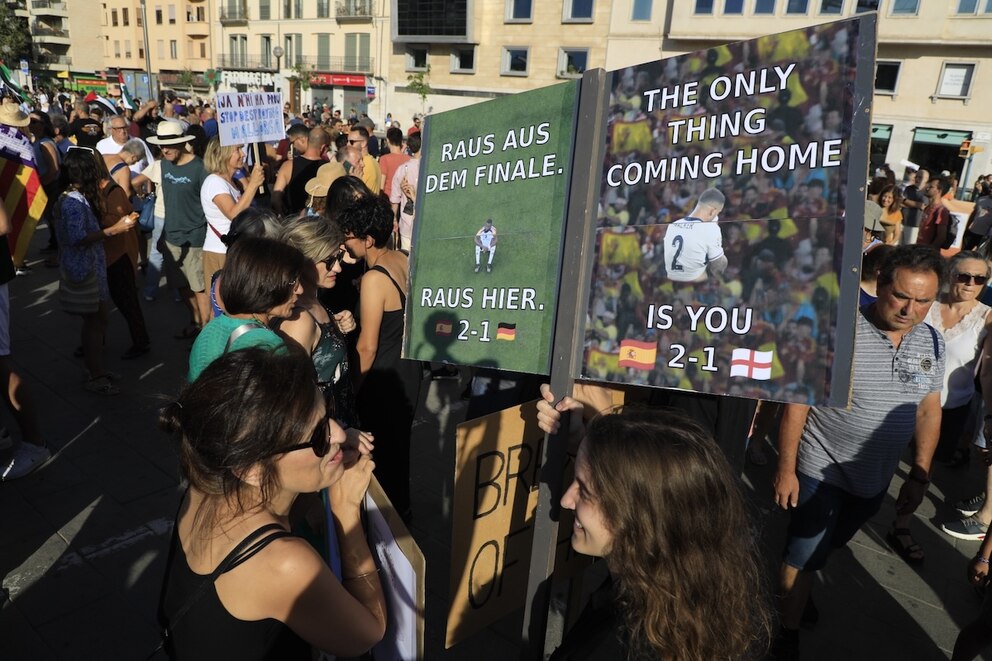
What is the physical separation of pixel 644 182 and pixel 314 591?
1.26 metres

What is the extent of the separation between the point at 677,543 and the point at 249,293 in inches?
68.8

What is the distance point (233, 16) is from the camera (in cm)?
4662

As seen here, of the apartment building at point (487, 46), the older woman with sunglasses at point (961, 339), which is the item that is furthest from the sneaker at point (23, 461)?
the apartment building at point (487, 46)

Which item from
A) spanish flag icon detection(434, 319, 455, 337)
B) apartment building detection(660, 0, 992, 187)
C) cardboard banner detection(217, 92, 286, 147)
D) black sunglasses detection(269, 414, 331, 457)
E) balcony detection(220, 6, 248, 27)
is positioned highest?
balcony detection(220, 6, 248, 27)

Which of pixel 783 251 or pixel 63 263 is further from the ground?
pixel 783 251

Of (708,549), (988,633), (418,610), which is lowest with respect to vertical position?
(988,633)

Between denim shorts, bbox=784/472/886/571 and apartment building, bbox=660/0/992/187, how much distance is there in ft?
89.3

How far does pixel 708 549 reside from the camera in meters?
1.36

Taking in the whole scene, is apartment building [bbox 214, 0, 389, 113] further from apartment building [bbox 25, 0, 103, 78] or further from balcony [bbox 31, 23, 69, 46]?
balcony [bbox 31, 23, 69, 46]

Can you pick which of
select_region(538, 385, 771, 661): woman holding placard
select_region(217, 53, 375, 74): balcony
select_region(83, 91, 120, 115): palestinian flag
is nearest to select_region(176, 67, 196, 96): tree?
select_region(217, 53, 375, 74): balcony

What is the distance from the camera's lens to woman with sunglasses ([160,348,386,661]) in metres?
1.33

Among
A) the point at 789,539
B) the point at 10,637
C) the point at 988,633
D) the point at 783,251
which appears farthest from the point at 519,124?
the point at 10,637

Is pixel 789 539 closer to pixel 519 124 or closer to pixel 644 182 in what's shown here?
pixel 644 182

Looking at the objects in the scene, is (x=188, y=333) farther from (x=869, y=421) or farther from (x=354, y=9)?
(x=354, y=9)
